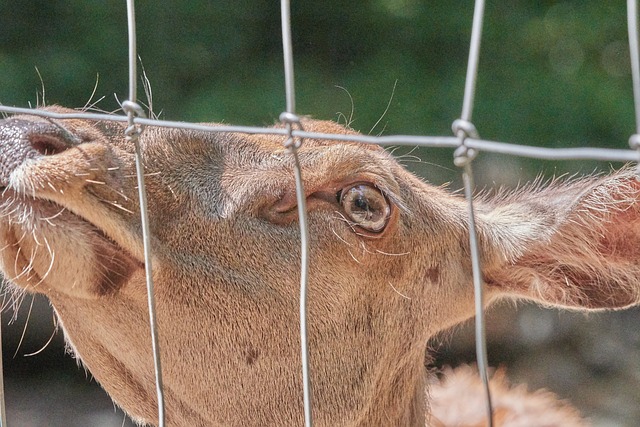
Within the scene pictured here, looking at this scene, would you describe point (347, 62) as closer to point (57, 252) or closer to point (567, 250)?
point (567, 250)

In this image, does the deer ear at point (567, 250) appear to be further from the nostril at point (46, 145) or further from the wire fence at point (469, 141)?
the nostril at point (46, 145)

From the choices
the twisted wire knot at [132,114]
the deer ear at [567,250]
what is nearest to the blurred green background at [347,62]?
the deer ear at [567,250]

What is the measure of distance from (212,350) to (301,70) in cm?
496

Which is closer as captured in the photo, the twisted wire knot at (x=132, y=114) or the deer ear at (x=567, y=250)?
the twisted wire knot at (x=132, y=114)

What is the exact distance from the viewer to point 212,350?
2.66 m

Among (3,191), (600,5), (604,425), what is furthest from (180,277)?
(600,5)

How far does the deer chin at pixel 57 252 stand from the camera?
2.29m

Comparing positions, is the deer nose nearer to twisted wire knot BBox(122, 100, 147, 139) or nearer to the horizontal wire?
the horizontal wire

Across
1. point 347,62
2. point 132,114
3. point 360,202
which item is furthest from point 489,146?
point 347,62

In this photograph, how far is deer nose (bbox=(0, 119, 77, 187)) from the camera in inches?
89.5

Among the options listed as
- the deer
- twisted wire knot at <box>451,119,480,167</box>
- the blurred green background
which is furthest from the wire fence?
the blurred green background

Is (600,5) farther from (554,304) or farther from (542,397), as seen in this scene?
(554,304)

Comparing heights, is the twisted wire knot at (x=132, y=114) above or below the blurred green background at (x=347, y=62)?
below

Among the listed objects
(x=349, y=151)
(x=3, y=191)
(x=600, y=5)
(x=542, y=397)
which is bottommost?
(x=3, y=191)
